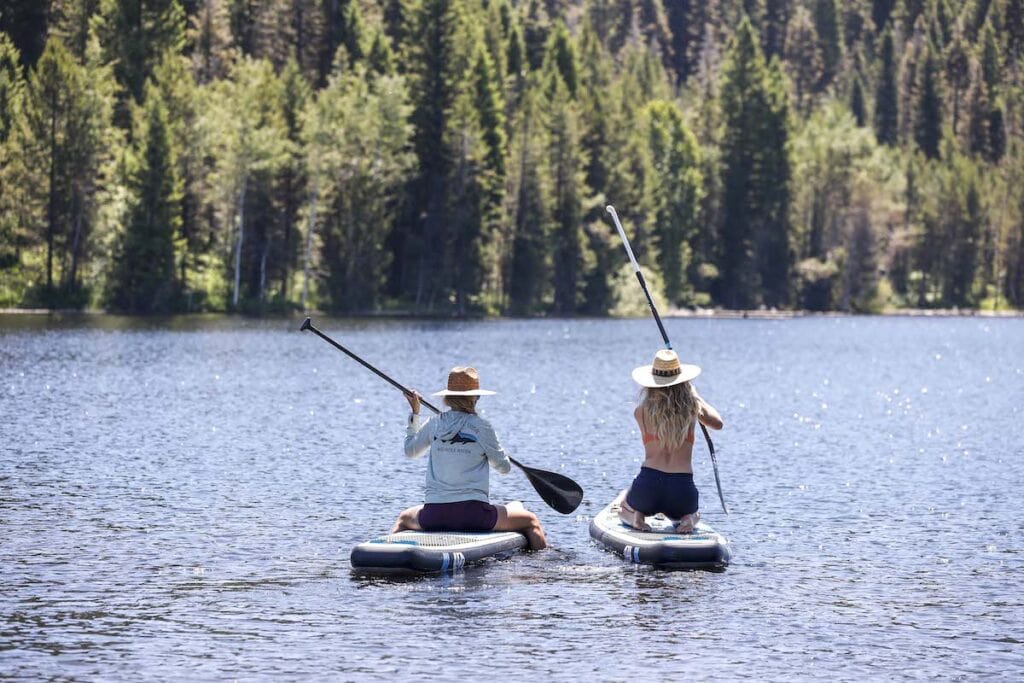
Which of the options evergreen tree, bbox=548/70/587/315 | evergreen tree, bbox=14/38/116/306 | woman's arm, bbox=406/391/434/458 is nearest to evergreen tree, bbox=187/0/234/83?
evergreen tree, bbox=548/70/587/315

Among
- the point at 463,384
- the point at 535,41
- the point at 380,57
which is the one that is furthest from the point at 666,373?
the point at 535,41

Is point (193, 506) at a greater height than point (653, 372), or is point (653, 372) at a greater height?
point (653, 372)

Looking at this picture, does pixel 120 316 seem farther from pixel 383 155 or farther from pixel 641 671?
pixel 641 671

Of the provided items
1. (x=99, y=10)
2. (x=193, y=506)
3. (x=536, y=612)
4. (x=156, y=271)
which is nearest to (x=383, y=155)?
(x=156, y=271)

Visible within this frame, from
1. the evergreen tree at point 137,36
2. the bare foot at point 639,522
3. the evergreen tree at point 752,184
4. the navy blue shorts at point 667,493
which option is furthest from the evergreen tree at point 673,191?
the navy blue shorts at point 667,493

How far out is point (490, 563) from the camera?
20.0 m

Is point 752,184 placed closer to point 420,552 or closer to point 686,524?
point 686,524

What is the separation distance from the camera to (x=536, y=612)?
1755 cm

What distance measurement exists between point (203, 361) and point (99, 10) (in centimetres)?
6878

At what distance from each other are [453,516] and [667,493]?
2.62 m

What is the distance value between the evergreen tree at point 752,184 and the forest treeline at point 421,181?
198mm

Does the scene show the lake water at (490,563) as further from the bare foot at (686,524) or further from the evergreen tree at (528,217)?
the evergreen tree at (528,217)

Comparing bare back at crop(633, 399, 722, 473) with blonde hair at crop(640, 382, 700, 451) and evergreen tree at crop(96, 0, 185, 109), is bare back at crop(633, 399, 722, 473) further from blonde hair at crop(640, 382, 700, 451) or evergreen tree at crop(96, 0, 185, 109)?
evergreen tree at crop(96, 0, 185, 109)

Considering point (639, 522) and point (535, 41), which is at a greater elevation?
point (535, 41)
